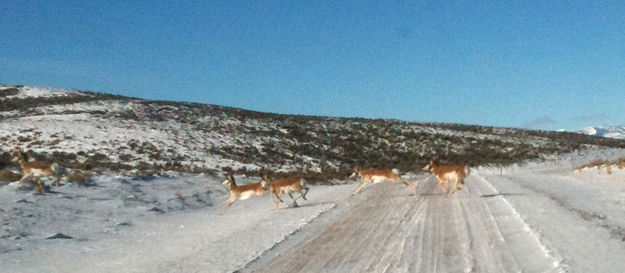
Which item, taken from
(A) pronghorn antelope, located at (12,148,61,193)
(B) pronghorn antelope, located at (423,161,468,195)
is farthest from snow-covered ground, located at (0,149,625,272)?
(A) pronghorn antelope, located at (12,148,61,193)

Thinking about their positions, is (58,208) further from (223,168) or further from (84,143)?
(84,143)

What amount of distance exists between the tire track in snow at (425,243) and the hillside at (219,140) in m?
17.7

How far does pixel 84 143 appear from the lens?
130 ft

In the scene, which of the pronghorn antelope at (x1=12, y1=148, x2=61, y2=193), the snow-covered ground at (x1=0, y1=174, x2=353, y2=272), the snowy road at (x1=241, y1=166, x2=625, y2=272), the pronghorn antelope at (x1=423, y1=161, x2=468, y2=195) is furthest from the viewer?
the pronghorn antelope at (x1=423, y1=161, x2=468, y2=195)

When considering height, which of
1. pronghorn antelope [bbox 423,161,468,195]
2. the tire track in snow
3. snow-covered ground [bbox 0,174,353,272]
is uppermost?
pronghorn antelope [bbox 423,161,468,195]

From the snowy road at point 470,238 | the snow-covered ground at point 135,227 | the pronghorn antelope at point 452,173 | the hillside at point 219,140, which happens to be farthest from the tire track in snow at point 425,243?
the hillside at point 219,140

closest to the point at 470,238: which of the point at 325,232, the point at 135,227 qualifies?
the point at 325,232

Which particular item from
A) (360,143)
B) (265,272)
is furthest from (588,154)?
(265,272)

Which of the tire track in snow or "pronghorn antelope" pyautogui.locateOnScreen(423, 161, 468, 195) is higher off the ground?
"pronghorn antelope" pyautogui.locateOnScreen(423, 161, 468, 195)

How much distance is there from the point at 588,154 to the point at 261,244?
6006 centimetres

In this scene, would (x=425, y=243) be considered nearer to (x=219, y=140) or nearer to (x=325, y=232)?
(x=325, y=232)

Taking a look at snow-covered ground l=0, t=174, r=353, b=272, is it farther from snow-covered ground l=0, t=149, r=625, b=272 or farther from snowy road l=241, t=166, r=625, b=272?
snowy road l=241, t=166, r=625, b=272

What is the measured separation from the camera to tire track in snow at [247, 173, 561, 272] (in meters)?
9.33

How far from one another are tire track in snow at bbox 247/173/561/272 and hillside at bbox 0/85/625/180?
17651 mm
